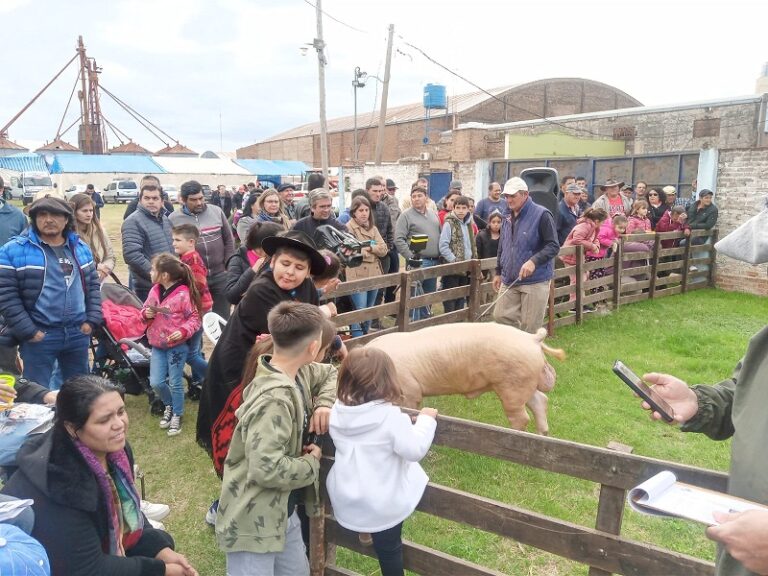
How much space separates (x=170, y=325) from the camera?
4.80 metres

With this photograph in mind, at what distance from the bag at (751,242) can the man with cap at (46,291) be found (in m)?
4.21

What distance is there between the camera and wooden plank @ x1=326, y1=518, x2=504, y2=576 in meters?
2.60

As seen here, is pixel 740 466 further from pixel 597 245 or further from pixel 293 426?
pixel 597 245

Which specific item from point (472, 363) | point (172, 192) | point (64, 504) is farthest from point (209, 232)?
point (172, 192)

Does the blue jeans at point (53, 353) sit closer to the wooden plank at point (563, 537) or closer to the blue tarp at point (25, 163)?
the wooden plank at point (563, 537)

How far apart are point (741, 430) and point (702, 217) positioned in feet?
33.9

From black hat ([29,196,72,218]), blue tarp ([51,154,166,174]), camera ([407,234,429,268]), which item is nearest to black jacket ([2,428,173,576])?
black hat ([29,196,72,218])

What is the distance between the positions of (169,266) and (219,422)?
233 cm

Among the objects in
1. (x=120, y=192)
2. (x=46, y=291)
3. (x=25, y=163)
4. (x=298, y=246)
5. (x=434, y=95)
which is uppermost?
(x=434, y=95)

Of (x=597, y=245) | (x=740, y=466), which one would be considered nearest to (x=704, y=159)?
(x=597, y=245)

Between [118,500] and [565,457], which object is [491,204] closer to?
[565,457]

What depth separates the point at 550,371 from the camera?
4.52 m

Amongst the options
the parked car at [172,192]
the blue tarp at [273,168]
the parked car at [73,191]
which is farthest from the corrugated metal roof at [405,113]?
the parked car at [73,191]

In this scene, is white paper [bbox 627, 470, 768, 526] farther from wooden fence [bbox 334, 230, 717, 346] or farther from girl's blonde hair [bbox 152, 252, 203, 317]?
girl's blonde hair [bbox 152, 252, 203, 317]
